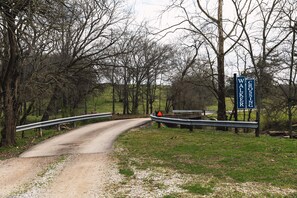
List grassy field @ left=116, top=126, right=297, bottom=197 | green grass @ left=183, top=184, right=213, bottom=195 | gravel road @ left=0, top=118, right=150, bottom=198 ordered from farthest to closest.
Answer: gravel road @ left=0, top=118, right=150, bottom=198 → grassy field @ left=116, top=126, right=297, bottom=197 → green grass @ left=183, top=184, right=213, bottom=195

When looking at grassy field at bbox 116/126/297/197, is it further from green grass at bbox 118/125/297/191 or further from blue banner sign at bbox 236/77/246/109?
blue banner sign at bbox 236/77/246/109

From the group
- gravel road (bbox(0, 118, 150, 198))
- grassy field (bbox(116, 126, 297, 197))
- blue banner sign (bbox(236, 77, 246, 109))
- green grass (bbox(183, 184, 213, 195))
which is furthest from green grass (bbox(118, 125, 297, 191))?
blue banner sign (bbox(236, 77, 246, 109))

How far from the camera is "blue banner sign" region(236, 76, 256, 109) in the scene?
14.1 metres

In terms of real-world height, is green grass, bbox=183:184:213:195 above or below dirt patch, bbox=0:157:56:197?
above

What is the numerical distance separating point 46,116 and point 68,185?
2145 cm

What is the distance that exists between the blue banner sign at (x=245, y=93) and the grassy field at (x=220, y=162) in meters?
2.34

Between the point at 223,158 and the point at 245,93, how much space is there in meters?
5.94

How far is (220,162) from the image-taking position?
859 cm

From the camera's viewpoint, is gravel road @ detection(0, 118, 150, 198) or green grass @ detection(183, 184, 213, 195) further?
gravel road @ detection(0, 118, 150, 198)

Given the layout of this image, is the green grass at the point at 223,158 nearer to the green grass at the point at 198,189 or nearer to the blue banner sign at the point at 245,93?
the green grass at the point at 198,189

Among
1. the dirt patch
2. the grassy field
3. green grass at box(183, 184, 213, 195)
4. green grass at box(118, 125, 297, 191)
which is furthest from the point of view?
green grass at box(118, 125, 297, 191)

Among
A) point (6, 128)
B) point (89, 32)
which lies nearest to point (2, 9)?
point (6, 128)

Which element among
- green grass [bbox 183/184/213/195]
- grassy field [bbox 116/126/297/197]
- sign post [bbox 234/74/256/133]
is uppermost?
sign post [bbox 234/74/256/133]

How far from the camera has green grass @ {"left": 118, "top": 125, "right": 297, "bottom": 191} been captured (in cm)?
718
